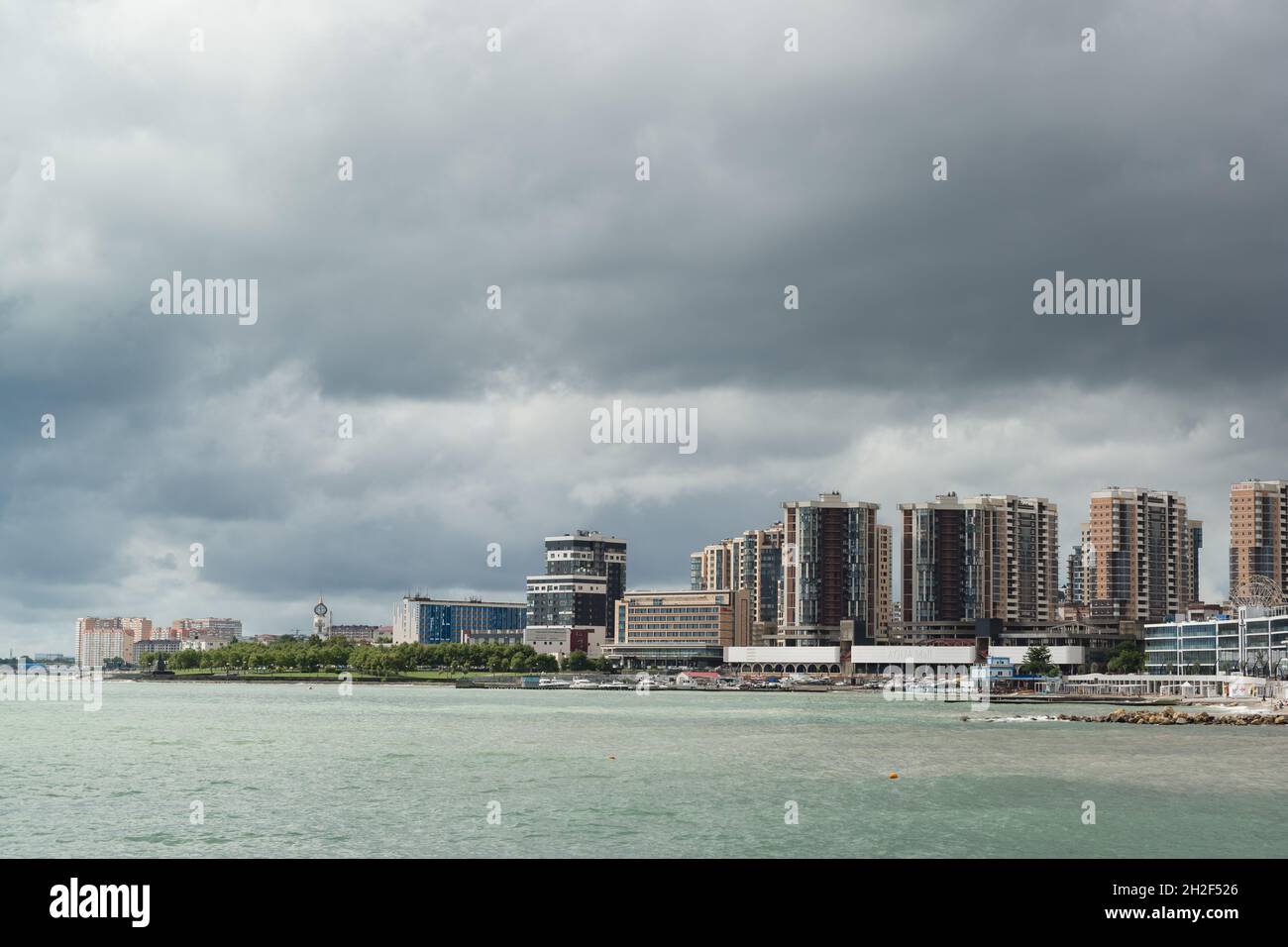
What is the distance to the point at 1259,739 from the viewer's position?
84875 mm

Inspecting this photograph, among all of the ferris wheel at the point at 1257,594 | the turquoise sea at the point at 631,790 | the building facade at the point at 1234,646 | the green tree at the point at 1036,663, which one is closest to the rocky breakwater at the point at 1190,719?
the turquoise sea at the point at 631,790

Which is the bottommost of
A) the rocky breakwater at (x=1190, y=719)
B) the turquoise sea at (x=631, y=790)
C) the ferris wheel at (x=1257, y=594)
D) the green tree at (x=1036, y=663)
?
the green tree at (x=1036, y=663)

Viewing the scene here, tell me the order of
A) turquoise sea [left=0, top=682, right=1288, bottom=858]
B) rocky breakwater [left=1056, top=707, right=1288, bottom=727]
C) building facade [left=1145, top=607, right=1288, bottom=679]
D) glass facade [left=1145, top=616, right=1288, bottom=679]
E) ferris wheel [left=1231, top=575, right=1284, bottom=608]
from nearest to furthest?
turquoise sea [left=0, top=682, right=1288, bottom=858] < rocky breakwater [left=1056, top=707, right=1288, bottom=727] < glass facade [left=1145, top=616, right=1288, bottom=679] < building facade [left=1145, top=607, right=1288, bottom=679] < ferris wheel [left=1231, top=575, right=1284, bottom=608]

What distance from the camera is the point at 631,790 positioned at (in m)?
49.5

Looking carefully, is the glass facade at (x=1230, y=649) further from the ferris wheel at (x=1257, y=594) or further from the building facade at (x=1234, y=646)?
the ferris wheel at (x=1257, y=594)

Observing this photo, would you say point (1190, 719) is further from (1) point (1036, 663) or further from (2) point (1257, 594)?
(1) point (1036, 663)

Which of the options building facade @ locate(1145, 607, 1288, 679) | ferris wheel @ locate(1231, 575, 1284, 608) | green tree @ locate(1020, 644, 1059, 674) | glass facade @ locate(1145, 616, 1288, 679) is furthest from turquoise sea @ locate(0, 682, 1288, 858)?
green tree @ locate(1020, 644, 1059, 674)

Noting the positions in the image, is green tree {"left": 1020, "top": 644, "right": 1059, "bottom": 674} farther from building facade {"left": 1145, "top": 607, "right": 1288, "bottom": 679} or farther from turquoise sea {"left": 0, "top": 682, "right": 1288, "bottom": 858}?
turquoise sea {"left": 0, "top": 682, "right": 1288, "bottom": 858}

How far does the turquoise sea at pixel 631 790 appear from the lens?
37406mm

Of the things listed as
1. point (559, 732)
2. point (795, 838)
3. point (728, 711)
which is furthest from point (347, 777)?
point (728, 711)

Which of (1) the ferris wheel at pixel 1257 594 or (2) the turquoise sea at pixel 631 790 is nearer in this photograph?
(2) the turquoise sea at pixel 631 790

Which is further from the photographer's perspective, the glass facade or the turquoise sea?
the glass facade

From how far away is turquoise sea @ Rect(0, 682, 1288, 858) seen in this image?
37406 mm
